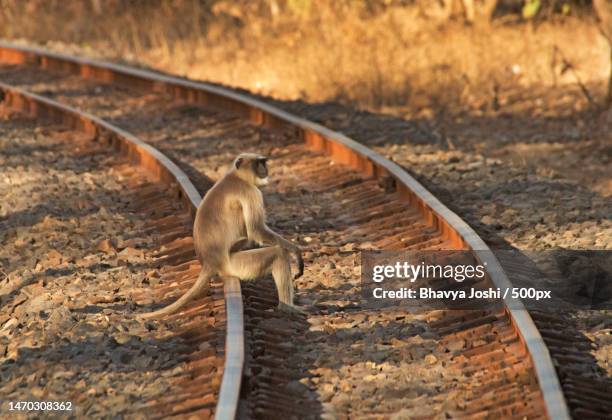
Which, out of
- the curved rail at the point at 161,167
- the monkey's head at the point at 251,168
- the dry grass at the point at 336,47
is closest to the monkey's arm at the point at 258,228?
the monkey's head at the point at 251,168

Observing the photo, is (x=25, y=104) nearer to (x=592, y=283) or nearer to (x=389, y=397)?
(x=592, y=283)

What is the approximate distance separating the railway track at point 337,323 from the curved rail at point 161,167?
0.05 feet

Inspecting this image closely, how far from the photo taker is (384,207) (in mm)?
10484

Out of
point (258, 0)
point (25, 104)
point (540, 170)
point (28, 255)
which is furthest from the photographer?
point (258, 0)

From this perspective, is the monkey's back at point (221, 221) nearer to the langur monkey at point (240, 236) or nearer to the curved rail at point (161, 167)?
the langur monkey at point (240, 236)

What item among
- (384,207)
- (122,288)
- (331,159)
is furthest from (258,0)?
(122,288)

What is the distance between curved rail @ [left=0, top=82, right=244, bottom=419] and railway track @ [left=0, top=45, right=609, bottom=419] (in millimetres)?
16

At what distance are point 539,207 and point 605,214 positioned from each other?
59cm

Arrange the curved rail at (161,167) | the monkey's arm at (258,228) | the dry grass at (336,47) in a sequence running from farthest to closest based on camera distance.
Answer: the dry grass at (336,47) < the monkey's arm at (258,228) < the curved rail at (161,167)

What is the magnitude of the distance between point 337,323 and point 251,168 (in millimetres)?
1064

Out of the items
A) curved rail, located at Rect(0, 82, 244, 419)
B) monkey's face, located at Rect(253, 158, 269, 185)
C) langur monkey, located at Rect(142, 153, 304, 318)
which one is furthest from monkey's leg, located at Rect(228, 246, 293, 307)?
monkey's face, located at Rect(253, 158, 269, 185)

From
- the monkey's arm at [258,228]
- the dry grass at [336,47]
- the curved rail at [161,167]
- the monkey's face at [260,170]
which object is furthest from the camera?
the dry grass at [336,47]

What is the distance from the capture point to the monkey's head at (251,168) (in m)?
7.77

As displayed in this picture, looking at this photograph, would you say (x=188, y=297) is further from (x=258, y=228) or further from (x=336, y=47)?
(x=336, y=47)
